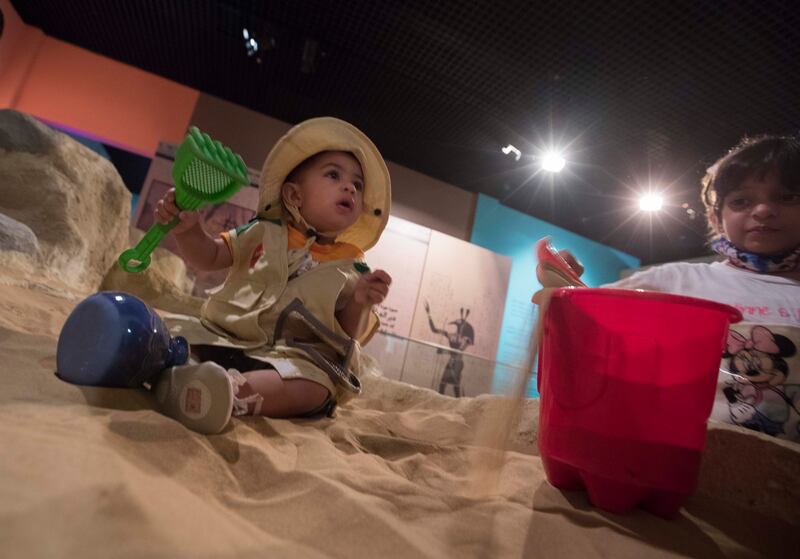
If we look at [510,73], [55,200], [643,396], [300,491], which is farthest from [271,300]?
[510,73]

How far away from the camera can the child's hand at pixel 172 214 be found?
1.02 m

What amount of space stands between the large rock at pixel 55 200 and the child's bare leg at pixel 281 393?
1.23 meters

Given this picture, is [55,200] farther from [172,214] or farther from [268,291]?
[268,291]

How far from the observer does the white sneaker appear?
2.26 ft

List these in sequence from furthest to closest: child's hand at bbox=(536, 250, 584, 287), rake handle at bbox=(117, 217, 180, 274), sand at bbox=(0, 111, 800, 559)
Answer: rake handle at bbox=(117, 217, 180, 274)
child's hand at bbox=(536, 250, 584, 287)
sand at bbox=(0, 111, 800, 559)

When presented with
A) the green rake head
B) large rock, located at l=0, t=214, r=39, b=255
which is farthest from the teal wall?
large rock, located at l=0, t=214, r=39, b=255

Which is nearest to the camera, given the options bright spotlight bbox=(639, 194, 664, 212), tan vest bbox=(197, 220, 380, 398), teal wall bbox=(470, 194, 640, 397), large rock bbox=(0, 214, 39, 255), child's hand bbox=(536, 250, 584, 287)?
child's hand bbox=(536, 250, 584, 287)

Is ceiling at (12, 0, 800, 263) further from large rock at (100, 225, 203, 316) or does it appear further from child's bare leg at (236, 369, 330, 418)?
child's bare leg at (236, 369, 330, 418)

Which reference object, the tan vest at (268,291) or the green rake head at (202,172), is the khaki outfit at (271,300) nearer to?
the tan vest at (268,291)

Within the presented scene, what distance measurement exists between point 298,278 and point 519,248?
3589 mm

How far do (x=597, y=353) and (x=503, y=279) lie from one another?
348 cm

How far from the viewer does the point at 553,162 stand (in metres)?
3.62

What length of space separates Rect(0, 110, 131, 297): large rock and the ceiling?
4.25ft

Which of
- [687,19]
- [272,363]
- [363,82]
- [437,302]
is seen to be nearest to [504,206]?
[437,302]
